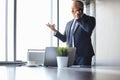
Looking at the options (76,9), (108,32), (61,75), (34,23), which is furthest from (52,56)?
(34,23)

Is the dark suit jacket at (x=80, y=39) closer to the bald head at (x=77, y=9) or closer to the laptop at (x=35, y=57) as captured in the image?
the bald head at (x=77, y=9)

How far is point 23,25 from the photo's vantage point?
5961mm

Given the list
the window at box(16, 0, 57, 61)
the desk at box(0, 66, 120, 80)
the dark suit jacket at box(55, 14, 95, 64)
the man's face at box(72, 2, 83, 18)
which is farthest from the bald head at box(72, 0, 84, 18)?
the window at box(16, 0, 57, 61)

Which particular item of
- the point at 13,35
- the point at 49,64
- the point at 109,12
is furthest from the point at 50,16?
the point at 49,64

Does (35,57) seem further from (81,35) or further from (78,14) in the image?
(81,35)

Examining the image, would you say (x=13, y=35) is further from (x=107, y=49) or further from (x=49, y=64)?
(x=49, y=64)

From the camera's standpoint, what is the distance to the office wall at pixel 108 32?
16.2 feet

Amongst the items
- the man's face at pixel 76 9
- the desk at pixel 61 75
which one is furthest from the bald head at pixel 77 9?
the desk at pixel 61 75

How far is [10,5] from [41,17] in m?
0.84

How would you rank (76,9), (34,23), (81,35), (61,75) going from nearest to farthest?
(61,75) < (76,9) < (81,35) < (34,23)

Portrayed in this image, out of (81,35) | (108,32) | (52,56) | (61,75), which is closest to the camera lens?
(61,75)

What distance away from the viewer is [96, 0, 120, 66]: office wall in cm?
493

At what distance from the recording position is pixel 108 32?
5328mm

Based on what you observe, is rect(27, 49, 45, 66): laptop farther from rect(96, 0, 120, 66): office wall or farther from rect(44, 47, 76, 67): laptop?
rect(96, 0, 120, 66): office wall
